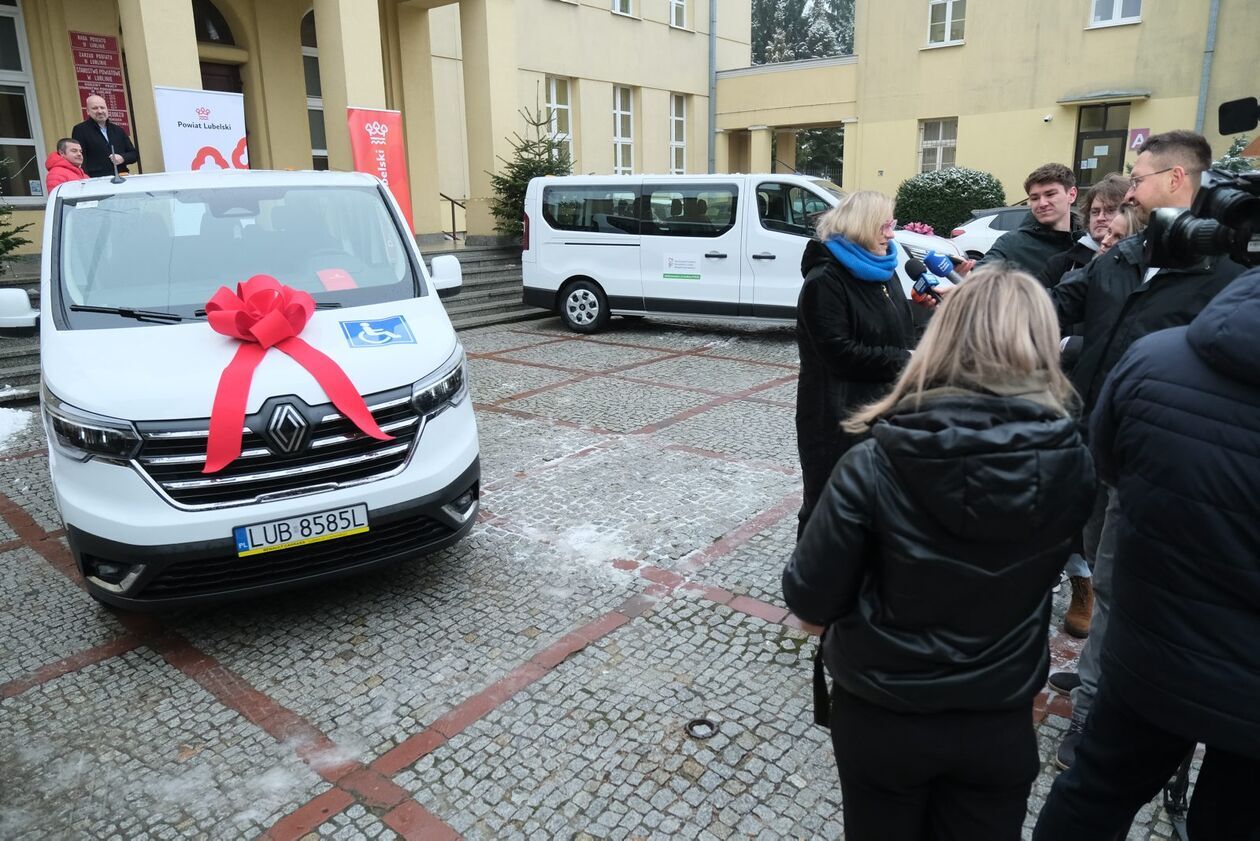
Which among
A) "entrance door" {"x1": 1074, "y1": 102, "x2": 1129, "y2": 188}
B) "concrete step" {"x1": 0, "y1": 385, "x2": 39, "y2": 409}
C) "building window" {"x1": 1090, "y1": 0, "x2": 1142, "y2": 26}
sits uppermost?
"building window" {"x1": 1090, "y1": 0, "x2": 1142, "y2": 26}

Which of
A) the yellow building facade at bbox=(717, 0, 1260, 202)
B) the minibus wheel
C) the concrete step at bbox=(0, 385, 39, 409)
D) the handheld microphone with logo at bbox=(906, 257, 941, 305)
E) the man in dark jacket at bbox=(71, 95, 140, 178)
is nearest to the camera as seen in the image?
the handheld microphone with logo at bbox=(906, 257, 941, 305)

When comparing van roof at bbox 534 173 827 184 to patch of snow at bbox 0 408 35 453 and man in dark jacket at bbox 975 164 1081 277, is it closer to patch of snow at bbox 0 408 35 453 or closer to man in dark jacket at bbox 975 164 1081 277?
man in dark jacket at bbox 975 164 1081 277

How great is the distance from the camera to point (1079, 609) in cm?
369

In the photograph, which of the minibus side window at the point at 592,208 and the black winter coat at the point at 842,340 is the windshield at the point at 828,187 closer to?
the minibus side window at the point at 592,208

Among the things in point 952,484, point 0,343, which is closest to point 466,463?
point 952,484

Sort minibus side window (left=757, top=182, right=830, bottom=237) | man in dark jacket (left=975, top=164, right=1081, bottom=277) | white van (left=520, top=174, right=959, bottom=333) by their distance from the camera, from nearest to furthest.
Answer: man in dark jacket (left=975, top=164, right=1081, bottom=277)
minibus side window (left=757, top=182, right=830, bottom=237)
white van (left=520, top=174, right=959, bottom=333)

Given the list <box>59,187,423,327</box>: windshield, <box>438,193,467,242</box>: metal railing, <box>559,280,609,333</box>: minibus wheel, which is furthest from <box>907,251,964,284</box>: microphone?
<box>438,193,467,242</box>: metal railing

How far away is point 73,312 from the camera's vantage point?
3994 mm

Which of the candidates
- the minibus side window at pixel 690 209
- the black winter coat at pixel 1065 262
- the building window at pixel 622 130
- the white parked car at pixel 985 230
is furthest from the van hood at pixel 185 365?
the building window at pixel 622 130

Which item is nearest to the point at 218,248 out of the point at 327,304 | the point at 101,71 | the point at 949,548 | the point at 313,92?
the point at 327,304

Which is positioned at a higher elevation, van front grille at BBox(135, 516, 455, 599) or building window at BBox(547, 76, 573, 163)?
building window at BBox(547, 76, 573, 163)

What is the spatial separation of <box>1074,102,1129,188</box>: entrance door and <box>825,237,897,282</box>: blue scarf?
1914 centimetres

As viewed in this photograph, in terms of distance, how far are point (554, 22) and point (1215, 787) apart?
754 inches

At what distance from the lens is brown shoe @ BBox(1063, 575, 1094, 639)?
3.66m
